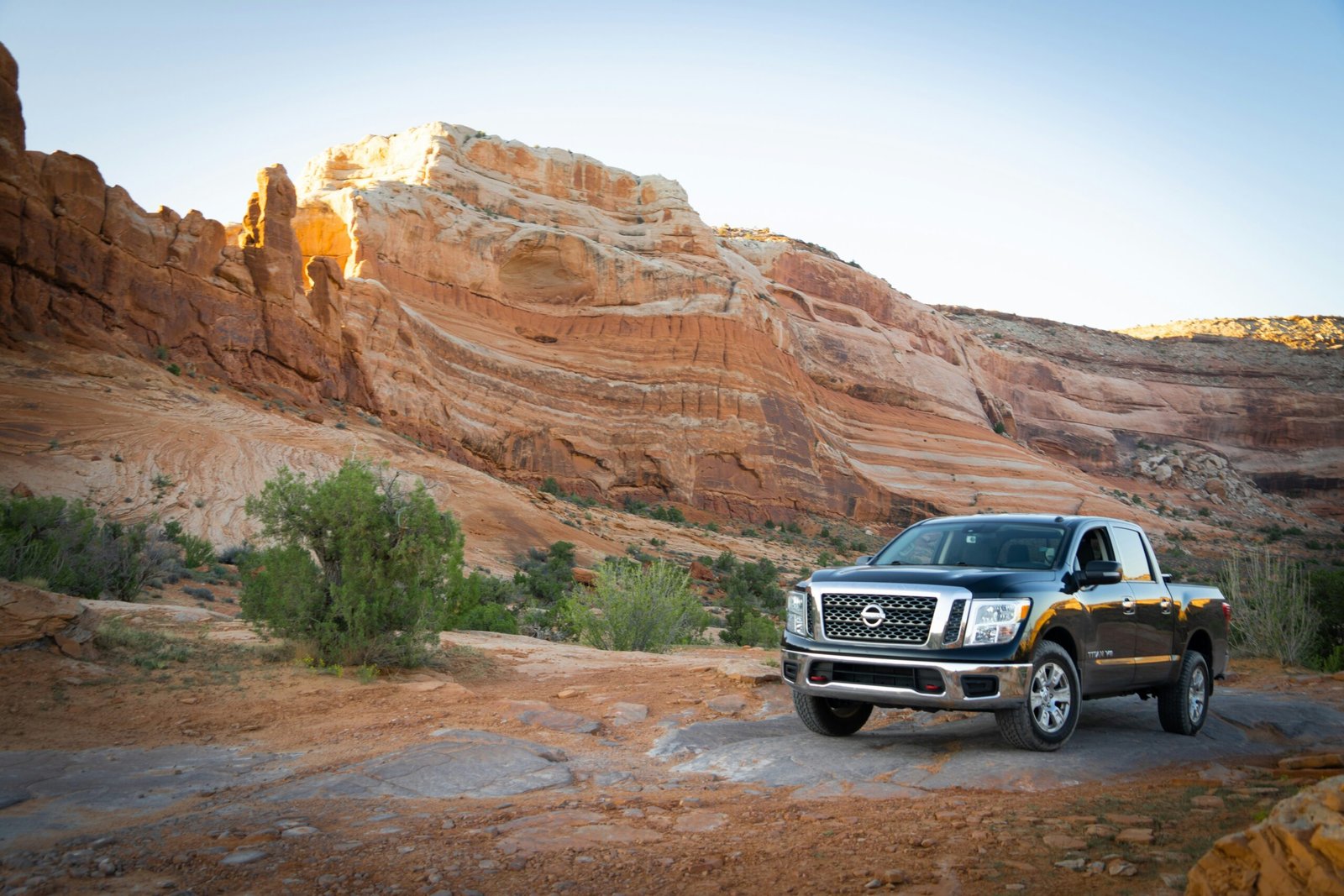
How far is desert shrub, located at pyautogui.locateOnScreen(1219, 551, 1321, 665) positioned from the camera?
13648mm

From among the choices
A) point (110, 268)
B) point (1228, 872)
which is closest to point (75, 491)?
point (110, 268)

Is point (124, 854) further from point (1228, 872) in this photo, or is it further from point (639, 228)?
point (639, 228)

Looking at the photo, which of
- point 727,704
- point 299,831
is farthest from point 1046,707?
point 299,831

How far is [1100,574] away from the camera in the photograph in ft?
22.7

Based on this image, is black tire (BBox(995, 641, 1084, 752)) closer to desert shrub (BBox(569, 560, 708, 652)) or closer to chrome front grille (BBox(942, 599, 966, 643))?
chrome front grille (BBox(942, 599, 966, 643))

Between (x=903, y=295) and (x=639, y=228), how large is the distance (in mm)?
32598

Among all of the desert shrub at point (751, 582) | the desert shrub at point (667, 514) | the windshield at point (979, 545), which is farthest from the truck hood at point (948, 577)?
the desert shrub at point (667, 514)

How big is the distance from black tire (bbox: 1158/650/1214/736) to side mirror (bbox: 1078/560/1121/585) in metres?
1.69

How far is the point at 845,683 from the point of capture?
6.79m

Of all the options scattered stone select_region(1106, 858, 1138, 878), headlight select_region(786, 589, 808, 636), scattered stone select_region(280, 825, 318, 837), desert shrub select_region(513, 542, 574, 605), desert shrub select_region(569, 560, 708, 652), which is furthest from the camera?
desert shrub select_region(513, 542, 574, 605)

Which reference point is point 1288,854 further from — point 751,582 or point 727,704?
point 751,582

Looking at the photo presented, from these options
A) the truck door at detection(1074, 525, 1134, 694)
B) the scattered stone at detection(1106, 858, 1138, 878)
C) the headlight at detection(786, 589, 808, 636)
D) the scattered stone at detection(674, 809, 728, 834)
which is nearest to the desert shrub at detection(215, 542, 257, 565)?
the headlight at detection(786, 589, 808, 636)

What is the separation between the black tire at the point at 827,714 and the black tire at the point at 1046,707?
1233 mm

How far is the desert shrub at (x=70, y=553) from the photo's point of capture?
1221cm
